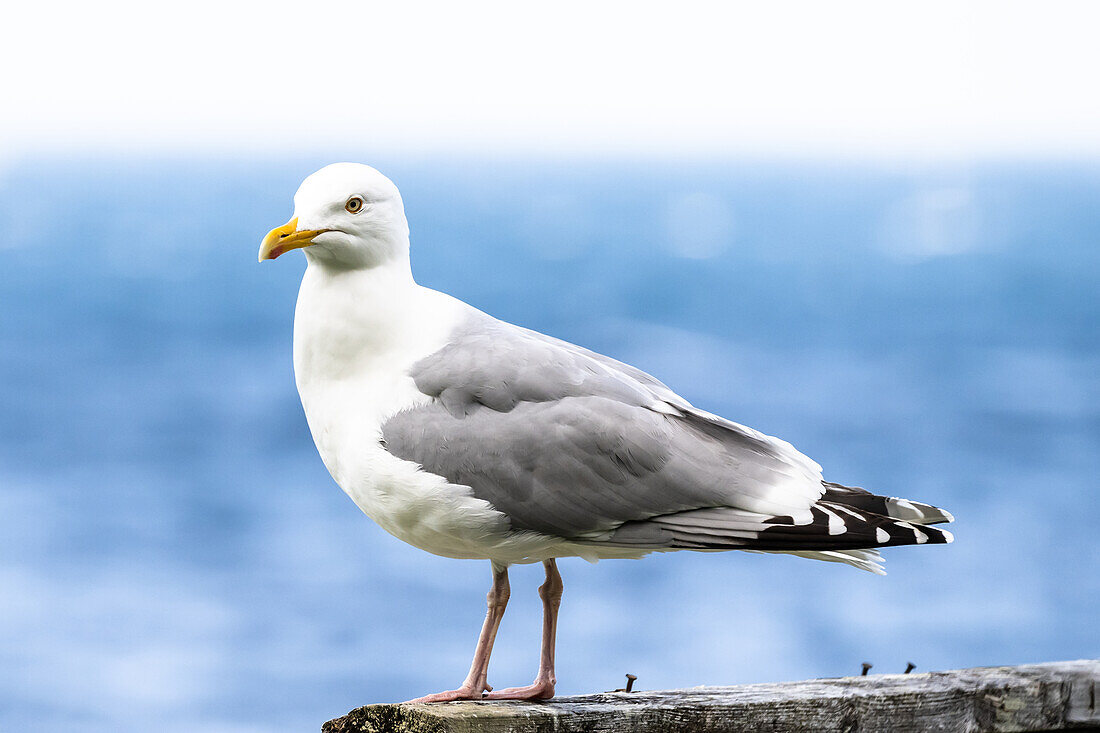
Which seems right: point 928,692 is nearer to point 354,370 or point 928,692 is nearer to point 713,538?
point 713,538

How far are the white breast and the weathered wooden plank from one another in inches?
13.5

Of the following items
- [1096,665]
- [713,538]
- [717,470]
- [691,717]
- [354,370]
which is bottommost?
[691,717]

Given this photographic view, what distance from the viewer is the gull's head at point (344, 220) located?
6.94 feet

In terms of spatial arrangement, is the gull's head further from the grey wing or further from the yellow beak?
the grey wing

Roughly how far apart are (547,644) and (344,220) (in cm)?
92

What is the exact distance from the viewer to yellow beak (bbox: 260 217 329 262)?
2.06 meters

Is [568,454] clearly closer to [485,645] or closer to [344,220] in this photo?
[485,645]

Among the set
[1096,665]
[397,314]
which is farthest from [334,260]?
[1096,665]

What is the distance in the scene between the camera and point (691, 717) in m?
1.87

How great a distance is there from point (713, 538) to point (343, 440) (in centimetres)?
72

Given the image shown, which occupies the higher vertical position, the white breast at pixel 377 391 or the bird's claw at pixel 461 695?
the white breast at pixel 377 391

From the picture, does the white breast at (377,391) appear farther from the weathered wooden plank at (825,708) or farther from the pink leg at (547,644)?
the weathered wooden plank at (825,708)

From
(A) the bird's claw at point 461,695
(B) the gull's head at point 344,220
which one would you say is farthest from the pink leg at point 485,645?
(B) the gull's head at point 344,220

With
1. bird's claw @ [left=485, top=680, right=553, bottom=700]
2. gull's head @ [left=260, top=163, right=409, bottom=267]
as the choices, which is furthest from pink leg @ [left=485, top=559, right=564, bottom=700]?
gull's head @ [left=260, top=163, right=409, bottom=267]
